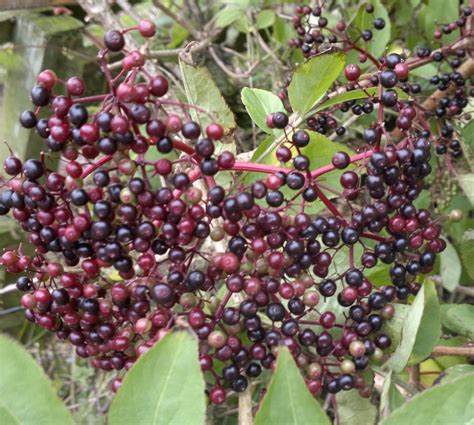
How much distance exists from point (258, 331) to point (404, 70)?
1.34ft

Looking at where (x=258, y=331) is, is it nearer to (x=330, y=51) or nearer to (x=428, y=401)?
(x=428, y=401)

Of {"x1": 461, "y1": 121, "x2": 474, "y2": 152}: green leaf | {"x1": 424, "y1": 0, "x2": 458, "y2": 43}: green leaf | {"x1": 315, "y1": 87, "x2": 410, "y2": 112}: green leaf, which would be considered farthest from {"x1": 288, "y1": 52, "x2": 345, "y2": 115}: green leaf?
{"x1": 424, "y1": 0, "x2": 458, "y2": 43}: green leaf

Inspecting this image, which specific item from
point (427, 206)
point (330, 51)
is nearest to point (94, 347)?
point (330, 51)

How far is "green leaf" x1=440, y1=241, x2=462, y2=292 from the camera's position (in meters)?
1.41

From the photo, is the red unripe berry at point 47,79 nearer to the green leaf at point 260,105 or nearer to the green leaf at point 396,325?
the green leaf at point 260,105

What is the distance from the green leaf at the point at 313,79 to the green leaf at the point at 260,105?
5cm

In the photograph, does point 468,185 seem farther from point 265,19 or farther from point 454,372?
point 265,19

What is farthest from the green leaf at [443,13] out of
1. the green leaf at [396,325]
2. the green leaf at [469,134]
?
the green leaf at [396,325]

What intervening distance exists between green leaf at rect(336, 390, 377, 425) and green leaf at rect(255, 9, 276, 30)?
1218 mm

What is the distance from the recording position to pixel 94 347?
0.77 m

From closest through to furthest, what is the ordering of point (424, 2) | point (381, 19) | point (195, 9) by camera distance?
point (381, 19) → point (424, 2) → point (195, 9)

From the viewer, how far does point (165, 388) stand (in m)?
0.54

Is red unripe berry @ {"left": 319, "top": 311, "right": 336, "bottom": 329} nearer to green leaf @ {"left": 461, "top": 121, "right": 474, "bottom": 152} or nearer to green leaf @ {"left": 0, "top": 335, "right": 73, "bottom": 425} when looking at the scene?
green leaf @ {"left": 0, "top": 335, "right": 73, "bottom": 425}

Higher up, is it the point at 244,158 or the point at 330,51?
the point at 330,51
